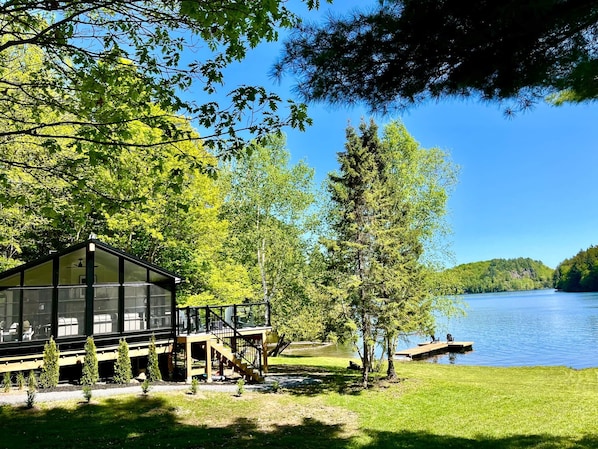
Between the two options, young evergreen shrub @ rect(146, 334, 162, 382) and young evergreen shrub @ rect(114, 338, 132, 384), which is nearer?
young evergreen shrub @ rect(114, 338, 132, 384)

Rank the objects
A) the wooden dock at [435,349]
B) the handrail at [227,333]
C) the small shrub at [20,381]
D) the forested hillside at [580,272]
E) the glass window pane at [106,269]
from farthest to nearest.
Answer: the forested hillside at [580,272]
the wooden dock at [435,349]
the handrail at [227,333]
the glass window pane at [106,269]
the small shrub at [20,381]

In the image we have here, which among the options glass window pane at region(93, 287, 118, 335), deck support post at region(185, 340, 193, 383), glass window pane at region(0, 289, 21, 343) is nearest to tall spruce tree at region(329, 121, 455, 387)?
deck support post at region(185, 340, 193, 383)

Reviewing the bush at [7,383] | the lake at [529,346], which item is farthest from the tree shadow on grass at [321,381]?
the bush at [7,383]

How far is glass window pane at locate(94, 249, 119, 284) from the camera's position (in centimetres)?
1255

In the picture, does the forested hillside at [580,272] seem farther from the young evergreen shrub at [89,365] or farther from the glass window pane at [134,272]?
the young evergreen shrub at [89,365]

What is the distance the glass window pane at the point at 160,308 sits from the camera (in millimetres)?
13289

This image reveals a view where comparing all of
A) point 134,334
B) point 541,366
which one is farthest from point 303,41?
point 541,366

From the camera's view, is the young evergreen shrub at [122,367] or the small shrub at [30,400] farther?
the young evergreen shrub at [122,367]

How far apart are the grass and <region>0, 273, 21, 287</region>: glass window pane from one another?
12.3 feet

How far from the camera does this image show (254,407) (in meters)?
9.97

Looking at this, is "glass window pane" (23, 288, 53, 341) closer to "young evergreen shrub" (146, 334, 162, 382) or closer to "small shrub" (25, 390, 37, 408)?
"young evergreen shrub" (146, 334, 162, 382)

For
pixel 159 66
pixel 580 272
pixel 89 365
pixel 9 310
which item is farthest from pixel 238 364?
pixel 580 272

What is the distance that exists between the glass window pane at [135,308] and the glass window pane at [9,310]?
2.71m

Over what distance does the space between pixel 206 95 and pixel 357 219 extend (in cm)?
932
